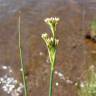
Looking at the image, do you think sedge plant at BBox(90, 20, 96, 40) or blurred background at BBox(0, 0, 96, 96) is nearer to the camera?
blurred background at BBox(0, 0, 96, 96)

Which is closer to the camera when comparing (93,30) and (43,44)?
(43,44)

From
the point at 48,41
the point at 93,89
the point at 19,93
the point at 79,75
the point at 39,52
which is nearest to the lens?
the point at 48,41

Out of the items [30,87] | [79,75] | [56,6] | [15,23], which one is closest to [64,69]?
[79,75]

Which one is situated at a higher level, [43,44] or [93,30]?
[93,30]

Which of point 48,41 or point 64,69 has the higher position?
point 48,41

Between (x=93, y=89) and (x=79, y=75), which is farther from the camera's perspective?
(x=79, y=75)

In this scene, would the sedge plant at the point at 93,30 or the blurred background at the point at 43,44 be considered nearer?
the blurred background at the point at 43,44

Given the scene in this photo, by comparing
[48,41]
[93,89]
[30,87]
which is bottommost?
[30,87]

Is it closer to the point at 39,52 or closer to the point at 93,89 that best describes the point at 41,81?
the point at 39,52
